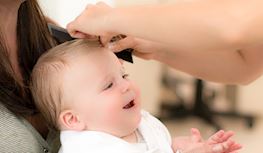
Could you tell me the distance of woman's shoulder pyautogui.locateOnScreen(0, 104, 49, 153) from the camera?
120 centimetres

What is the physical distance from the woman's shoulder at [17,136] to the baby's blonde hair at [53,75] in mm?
60

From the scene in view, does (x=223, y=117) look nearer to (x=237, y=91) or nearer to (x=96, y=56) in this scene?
(x=237, y=91)

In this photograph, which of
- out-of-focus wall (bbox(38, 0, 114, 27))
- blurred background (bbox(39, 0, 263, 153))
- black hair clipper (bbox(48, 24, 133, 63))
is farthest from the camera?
blurred background (bbox(39, 0, 263, 153))

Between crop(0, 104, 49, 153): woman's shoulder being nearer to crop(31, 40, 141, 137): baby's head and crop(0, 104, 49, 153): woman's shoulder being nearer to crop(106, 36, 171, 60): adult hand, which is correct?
crop(31, 40, 141, 137): baby's head

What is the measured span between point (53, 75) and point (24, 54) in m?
0.26

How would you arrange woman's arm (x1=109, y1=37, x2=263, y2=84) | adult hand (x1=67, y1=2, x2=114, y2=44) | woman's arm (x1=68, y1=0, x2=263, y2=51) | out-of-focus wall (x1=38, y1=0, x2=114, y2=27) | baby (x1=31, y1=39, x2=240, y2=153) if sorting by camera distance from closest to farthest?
woman's arm (x1=68, y1=0, x2=263, y2=51)
adult hand (x1=67, y1=2, x2=114, y2=44)
baby (x1=31, y1=39, x2=240, y2=153)
woman's arm (x1=109, y1=37, x2=263, y2=84)
out-of-focus wall (x1=38, y1=0, x2=114, y2=27)

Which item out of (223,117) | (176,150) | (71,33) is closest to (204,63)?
(176,150)

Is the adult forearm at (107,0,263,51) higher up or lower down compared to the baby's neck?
higher up

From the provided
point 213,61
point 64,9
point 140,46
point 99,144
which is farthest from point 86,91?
point 64,9

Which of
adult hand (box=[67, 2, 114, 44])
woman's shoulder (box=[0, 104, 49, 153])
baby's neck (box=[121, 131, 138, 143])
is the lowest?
baby's neck (box=[121, 131, 138, 143])

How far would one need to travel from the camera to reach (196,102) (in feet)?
13.3

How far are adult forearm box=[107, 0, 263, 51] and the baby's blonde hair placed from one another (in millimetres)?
208

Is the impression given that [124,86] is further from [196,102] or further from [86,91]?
[196,102]

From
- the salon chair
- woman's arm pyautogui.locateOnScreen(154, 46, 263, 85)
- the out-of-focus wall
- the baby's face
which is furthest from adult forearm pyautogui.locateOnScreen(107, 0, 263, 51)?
the salon chair
